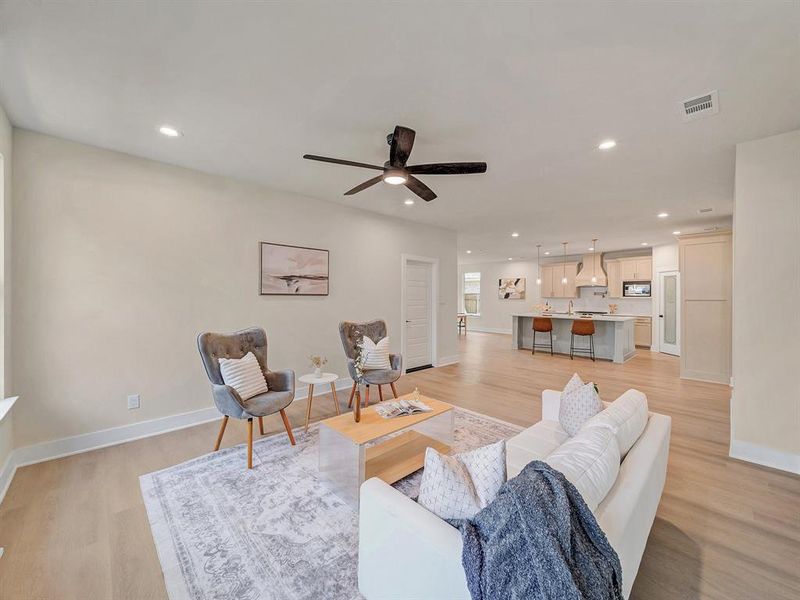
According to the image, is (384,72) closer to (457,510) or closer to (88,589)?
(457,510)

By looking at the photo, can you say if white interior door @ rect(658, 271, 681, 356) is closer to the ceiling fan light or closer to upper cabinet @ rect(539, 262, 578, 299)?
upper cabinet @ rect(539, 262, 578, 299)

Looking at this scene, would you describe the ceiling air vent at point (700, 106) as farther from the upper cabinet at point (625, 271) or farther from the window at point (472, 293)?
the window at point (472, 293)

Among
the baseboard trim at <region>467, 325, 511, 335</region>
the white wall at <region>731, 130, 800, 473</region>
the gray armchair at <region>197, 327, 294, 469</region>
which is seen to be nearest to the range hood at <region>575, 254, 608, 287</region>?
the baseboard trim at <region>467, 325, 511, 335</region>

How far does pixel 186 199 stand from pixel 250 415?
236cm

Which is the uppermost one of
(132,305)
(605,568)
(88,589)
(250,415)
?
(132,305)

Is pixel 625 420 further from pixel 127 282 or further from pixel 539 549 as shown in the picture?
pixel 127 282

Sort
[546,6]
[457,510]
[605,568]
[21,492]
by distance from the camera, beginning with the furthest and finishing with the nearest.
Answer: [21,492]
[546,6]
[457,510]
[605,568]

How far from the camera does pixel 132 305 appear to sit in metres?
3.17

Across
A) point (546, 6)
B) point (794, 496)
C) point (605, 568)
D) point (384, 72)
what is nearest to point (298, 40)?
point (384, 72)

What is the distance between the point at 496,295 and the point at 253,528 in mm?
11083

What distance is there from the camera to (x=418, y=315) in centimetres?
A: 610

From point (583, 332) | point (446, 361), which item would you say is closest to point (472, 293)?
point (583, 332)

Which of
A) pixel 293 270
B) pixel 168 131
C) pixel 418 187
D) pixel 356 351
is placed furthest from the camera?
pixel 293 270

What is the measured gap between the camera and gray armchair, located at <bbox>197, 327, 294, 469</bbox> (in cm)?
272
